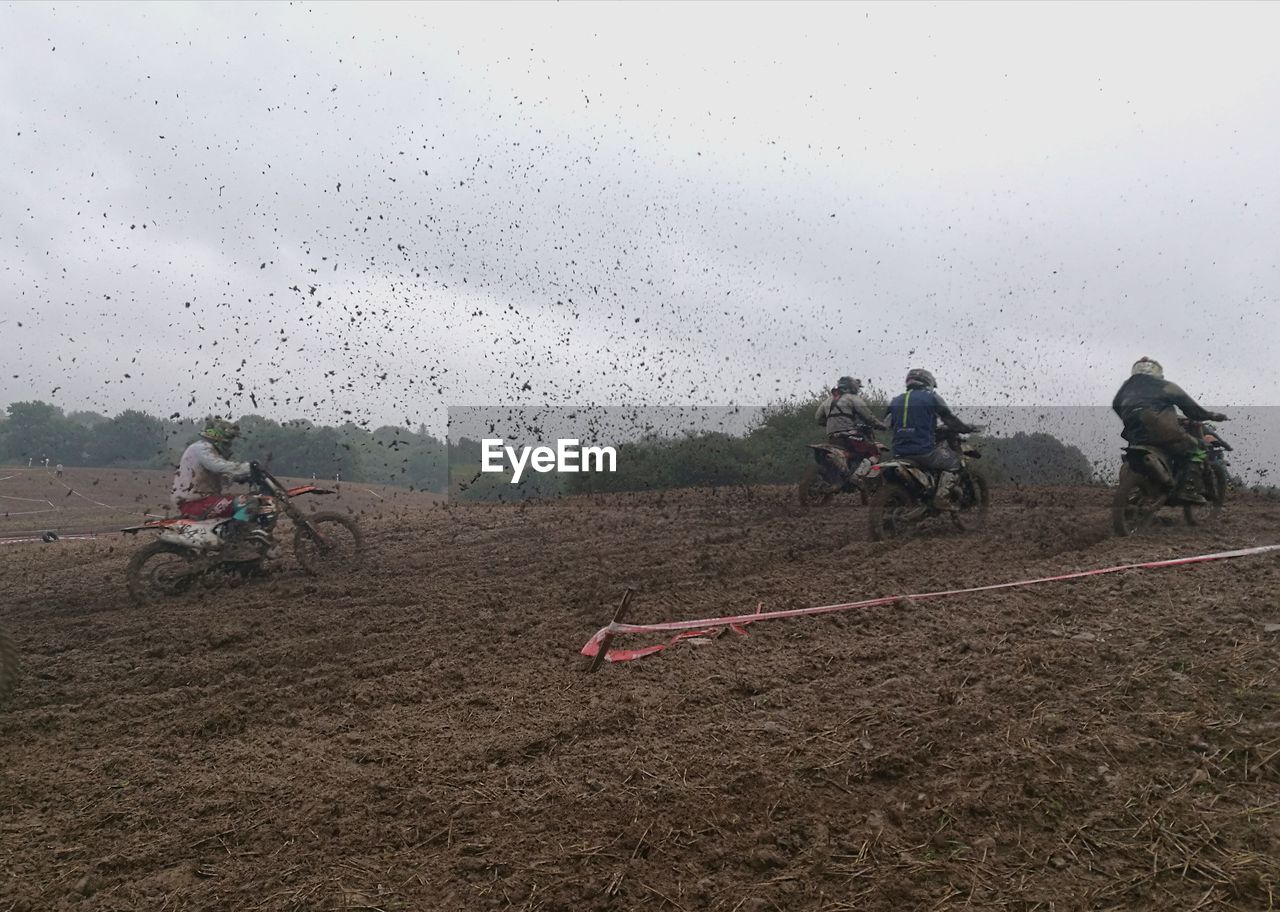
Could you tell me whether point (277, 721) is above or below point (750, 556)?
below

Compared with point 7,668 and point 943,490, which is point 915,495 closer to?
point 943,490

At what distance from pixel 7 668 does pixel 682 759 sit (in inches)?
206

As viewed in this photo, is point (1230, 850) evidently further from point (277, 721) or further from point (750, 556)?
point (750, 556)

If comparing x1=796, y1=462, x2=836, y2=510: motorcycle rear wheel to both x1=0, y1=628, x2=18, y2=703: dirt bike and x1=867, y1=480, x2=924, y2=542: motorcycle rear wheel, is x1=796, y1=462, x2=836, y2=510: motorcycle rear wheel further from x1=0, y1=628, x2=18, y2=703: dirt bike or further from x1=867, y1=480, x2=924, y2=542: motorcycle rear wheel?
x1=0, y1=628, x2=18, y2=703: dirt bike

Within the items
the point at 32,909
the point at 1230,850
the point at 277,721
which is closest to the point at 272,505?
the point at 277,721

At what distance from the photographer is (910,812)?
9.68ft

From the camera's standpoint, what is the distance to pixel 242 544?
338 inches

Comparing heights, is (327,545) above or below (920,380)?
below

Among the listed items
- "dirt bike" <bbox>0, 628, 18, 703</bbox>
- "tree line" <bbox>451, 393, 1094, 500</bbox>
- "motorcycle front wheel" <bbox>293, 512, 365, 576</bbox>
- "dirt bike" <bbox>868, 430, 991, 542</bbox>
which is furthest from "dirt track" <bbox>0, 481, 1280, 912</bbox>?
"tree line" <bbox>451, 393, 1094, 500</bbox>

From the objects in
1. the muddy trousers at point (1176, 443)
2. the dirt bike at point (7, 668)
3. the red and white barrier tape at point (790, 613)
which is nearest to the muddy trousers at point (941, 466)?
the muddy trousers at point (1176, 443)

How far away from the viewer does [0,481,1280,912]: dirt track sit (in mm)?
2697

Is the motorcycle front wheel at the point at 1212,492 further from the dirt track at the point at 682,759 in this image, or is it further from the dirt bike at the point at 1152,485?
the dirt track at the point at 682,759

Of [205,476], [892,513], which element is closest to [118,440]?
[205,476]

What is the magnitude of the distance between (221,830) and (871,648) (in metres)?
3.61
